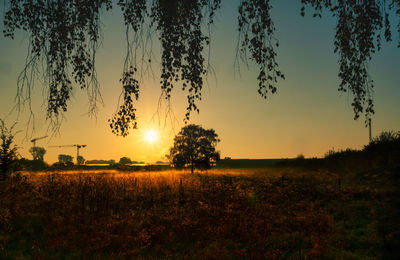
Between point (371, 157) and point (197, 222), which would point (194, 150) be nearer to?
point (371, 157)

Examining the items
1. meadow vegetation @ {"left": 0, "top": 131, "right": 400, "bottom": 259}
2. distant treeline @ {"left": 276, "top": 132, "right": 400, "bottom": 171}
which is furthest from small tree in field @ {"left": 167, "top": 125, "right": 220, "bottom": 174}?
meadow vegetation @ {"left": 0, "top": 131, "right": 400, "bottom": 259}

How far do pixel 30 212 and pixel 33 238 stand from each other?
6.65 feet

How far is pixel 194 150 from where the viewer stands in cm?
4284

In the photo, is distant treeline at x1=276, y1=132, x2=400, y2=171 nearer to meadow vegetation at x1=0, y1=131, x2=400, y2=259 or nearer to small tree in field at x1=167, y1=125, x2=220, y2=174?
meadow vegetation at x1=0, y1=131, x2=400, y2=259

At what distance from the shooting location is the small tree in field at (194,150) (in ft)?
140

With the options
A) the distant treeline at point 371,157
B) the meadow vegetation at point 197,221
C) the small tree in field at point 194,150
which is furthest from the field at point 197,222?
the small tree in field at point 194,150

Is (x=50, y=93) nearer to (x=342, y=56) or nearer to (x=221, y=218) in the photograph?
(x=342, y=56)

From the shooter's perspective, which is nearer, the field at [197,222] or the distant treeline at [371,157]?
the field at [197,222]

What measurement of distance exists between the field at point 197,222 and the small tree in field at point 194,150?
28.2 meters

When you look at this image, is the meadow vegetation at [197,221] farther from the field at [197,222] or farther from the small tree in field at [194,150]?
the small tree in field at [194,150]

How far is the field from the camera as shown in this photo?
7.22 metres

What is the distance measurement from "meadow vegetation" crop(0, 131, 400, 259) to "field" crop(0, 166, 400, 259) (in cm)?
3

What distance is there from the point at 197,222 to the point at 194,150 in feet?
110

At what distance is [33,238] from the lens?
336 inches
